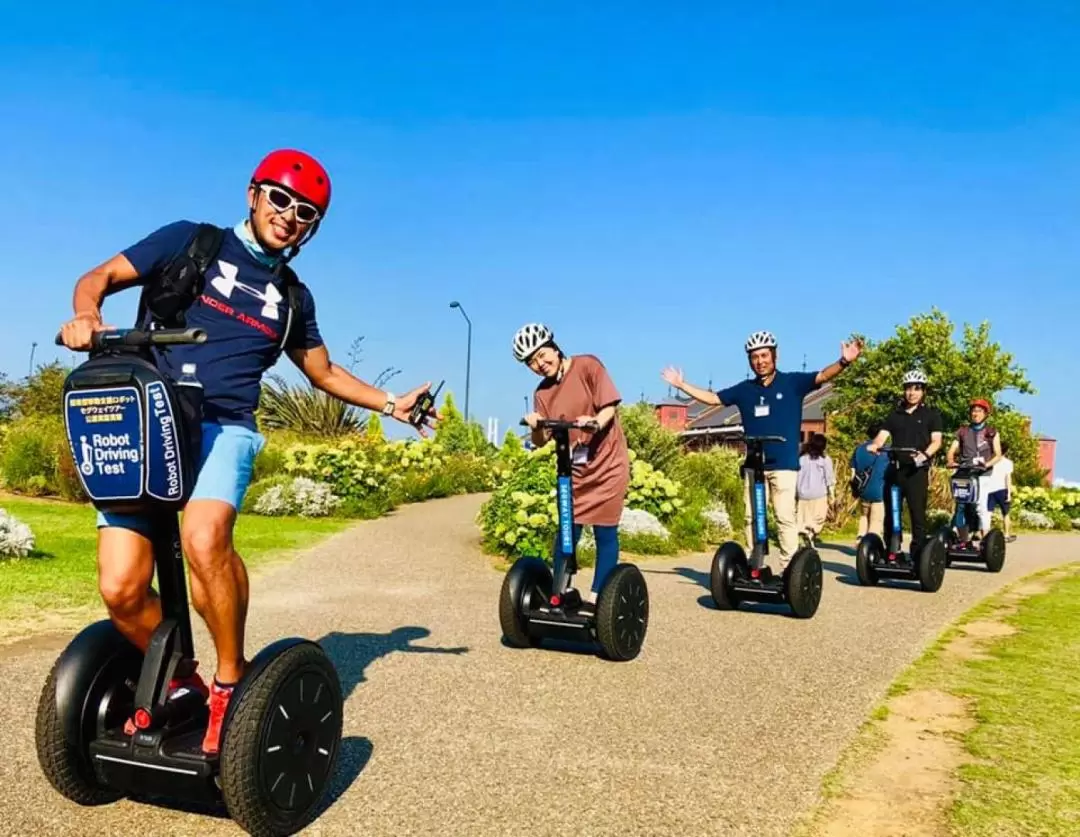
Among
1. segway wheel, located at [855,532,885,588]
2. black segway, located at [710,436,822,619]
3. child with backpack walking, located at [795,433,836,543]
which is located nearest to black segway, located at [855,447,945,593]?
segway wheel, located at [855,532,885,588]

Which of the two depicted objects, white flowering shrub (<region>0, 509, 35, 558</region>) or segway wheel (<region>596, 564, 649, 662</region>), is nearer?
segway wheel (<region>596, 564, 649, 662</region>)

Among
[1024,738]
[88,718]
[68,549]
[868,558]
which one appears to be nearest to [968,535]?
[868,558]

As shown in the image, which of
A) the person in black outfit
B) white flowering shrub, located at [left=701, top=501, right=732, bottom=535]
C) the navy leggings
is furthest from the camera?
white flowering shrub, located at [left=701, top=501, right=732, bottom=535]

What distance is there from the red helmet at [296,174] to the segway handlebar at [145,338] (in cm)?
80

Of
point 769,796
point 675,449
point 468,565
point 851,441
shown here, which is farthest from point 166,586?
point 851,441

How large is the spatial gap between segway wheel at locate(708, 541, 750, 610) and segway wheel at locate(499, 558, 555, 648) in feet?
6.72

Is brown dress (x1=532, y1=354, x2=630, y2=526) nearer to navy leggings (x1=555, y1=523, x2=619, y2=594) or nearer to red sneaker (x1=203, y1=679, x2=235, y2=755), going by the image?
navy leggings (x1=555, y1=523, x2=619, y2=594)

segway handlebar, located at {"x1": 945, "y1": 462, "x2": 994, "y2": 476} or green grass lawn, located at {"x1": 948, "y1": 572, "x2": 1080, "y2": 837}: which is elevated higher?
segway handlebar, located at {"x1": 945, "y1": 462, "x2": 994, "y2": 476}

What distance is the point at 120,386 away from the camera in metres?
2.88

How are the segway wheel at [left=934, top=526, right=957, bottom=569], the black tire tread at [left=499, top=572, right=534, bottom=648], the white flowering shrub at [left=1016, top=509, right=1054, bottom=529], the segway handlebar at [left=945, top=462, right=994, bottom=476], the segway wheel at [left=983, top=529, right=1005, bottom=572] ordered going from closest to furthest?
the black tire tread at [left=499, top=572, right=534, bottom=648] < the segway wheel at [left=934, top=526, right=957, bottom=569] < the segway wheel at [left=983, top=529, right=1005, bottom=572] < the segway handlebar at [left=945, top=462, right=994, bottom=476] < the white flowering shrub at [left=1016, top=509, right=1054, bottom=529]

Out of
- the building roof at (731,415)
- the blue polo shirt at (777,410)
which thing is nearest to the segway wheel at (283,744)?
the blue polo shirt at (777,410)

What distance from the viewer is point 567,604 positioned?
6.09m

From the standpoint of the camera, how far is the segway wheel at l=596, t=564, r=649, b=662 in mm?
5773

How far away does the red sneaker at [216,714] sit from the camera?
119 inches
